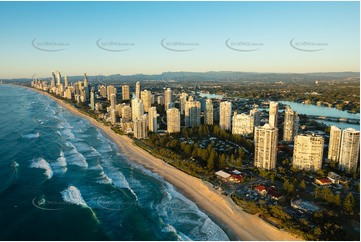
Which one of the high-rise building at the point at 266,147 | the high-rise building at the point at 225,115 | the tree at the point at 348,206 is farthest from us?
the high-rise building at the point at 225,115

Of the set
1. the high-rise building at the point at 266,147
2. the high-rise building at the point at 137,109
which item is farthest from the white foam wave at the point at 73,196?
the high-rise building at the point at 137,109

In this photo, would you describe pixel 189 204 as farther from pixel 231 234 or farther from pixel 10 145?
pixel 10 145

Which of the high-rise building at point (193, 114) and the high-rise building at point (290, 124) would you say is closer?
the high-rise building at point (290, 124)

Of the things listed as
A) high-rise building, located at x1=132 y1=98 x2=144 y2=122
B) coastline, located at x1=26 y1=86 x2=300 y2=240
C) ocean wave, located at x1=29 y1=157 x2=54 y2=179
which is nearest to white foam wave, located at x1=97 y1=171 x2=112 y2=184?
ocean wave, located at x1=29 y1=157 x2=54 y2=179

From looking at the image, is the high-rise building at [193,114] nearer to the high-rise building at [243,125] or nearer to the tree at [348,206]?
the high-rise building at [243,125]

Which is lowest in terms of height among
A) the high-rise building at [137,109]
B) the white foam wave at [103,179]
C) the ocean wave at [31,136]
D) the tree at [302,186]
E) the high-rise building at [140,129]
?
the white foam wave at [103,179]

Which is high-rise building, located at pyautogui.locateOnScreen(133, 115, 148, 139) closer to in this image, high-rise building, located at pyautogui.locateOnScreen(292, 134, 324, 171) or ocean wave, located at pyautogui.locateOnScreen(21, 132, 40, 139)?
ocean wave, located at pyautogui.locateOnScreen(21, 132, 40, 139)

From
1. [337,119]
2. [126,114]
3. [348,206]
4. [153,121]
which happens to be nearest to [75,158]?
[153,121]
